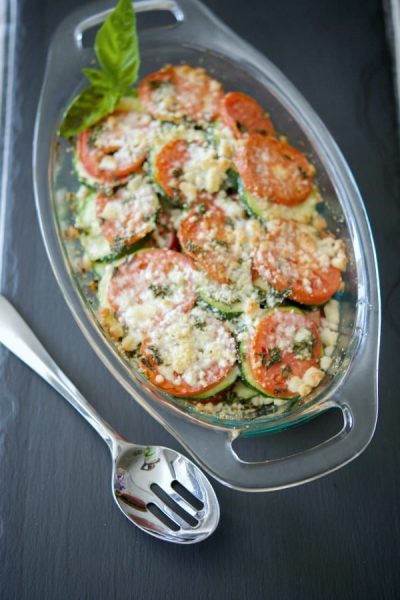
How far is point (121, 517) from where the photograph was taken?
1.84m

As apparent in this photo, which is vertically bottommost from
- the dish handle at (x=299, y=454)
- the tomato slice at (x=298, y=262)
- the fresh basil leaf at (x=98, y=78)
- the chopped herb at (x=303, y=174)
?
the dish handle at (x=299, y=454)

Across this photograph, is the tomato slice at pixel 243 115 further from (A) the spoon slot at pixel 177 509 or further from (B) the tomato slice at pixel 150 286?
(A) the spoon slot at pixel 177 509

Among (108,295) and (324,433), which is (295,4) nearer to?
(108,295)

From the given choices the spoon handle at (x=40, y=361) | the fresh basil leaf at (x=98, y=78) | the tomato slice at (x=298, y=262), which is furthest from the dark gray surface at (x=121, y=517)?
the fresh basil leaf at (x=98, y=78)

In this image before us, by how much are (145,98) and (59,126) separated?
0.31 meters

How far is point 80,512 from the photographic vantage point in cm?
184

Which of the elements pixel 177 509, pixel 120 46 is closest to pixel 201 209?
pixel 120 46

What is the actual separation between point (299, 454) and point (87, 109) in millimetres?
1267

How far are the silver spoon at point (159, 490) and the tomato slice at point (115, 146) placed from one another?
2.35ft

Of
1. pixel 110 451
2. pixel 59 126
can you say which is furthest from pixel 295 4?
pixel 110 451

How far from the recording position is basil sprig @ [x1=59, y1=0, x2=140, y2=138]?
81.0 inches

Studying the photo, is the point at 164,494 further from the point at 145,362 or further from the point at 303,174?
the point at 303,174

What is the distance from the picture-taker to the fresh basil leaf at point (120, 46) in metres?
2.01

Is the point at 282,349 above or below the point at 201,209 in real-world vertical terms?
below
